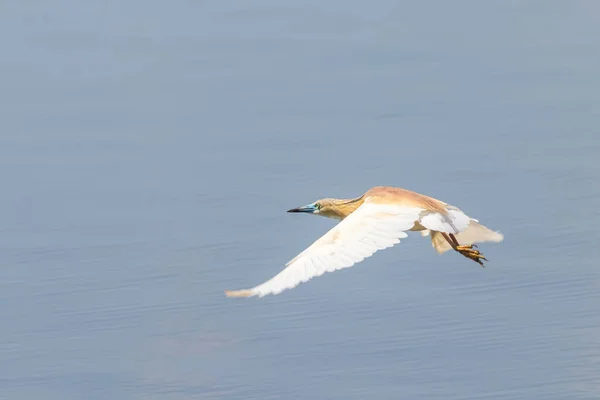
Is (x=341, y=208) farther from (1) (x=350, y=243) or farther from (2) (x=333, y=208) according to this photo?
(1) (x=350, y=243)

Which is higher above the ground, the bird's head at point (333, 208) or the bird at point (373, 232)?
the bird's head at point (333, 208)

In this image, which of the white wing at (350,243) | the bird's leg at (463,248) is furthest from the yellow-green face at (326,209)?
the white wing at (350,243)

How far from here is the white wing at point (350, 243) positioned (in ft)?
27.5

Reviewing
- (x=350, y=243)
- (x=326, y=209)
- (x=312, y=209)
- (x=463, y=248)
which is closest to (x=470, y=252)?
(x=463, y=248)

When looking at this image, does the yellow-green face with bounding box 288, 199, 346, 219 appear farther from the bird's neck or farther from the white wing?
the white wing

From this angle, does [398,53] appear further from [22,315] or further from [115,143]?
[22,315]

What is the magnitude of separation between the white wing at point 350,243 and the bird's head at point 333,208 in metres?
0.78

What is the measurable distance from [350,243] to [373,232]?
0.24 metres

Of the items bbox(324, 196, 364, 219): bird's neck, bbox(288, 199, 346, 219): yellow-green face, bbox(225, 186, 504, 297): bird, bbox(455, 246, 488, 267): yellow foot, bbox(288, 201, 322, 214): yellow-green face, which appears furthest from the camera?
bbox(288, 201, 322, 214): yellow-green face

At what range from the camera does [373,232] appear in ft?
29.8

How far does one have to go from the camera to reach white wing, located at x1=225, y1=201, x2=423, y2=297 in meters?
8.38

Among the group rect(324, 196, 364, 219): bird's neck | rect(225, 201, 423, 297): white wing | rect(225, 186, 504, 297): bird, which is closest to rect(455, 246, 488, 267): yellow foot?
rect(225, 186, 504, 297): bird

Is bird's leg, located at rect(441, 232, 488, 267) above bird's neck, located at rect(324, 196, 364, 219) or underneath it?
underneath

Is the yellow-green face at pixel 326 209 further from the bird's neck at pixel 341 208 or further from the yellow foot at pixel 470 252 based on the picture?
the yellow foot at pixel 470 252
